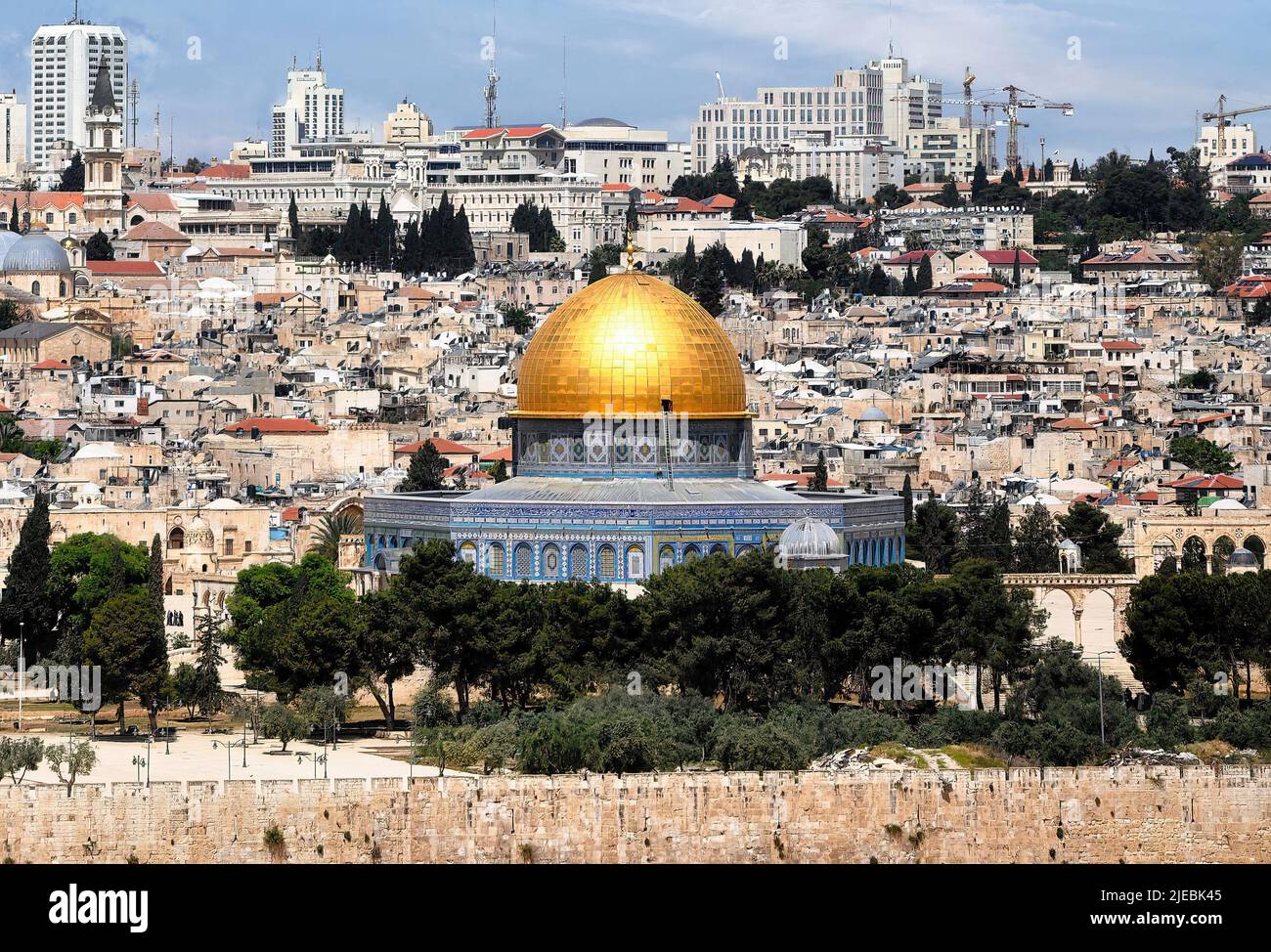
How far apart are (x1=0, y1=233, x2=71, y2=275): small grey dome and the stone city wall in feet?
248

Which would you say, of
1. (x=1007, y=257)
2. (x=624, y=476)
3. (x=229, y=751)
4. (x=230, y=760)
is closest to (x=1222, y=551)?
(x=624, y=476)

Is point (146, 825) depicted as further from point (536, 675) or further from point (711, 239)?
point (711, 239)

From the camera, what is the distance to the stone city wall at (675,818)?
117 ft

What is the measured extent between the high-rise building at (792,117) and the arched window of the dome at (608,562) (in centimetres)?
11860

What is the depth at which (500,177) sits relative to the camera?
450 ft

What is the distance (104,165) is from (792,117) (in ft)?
172

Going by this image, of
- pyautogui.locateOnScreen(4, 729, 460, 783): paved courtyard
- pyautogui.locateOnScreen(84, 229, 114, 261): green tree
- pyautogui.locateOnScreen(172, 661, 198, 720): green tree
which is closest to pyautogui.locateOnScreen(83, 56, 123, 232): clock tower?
pyautogui.locateOnScreen(84, 229, 114, 261): green tree

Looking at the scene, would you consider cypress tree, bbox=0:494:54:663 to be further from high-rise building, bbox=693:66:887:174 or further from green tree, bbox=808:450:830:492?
high-rise building, bbox=693:66:887:174

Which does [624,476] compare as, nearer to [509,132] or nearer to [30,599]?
[30,599]

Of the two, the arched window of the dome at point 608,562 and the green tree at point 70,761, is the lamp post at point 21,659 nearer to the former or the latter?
the green tree at point 70,761

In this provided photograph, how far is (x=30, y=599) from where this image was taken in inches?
1998

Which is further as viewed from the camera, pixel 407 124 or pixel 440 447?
pixel 407 124

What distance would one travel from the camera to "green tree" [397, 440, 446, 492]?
63.8 meters

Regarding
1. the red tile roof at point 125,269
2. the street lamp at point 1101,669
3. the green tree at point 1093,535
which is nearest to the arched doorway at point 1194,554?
the green tree at point 1093,535
